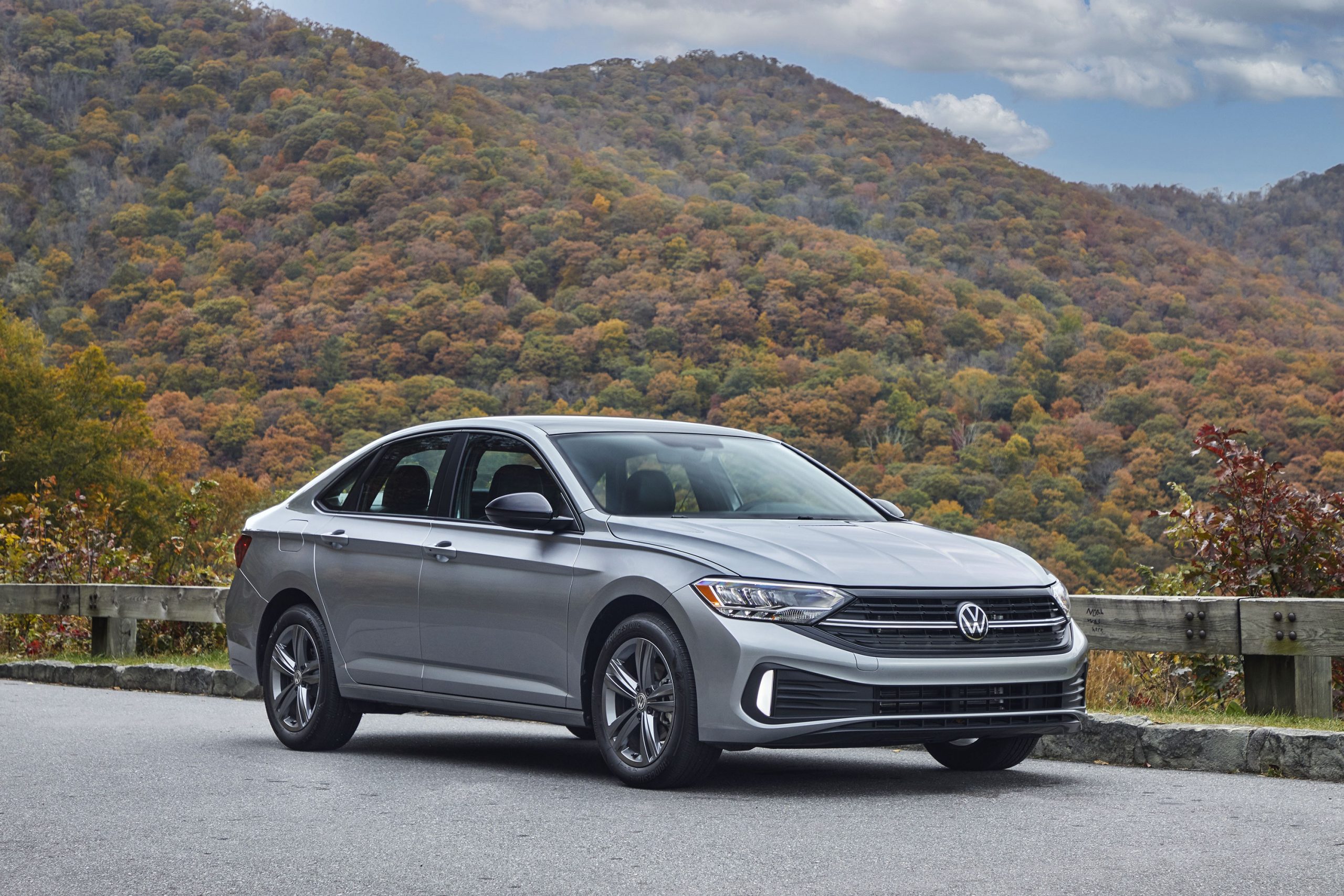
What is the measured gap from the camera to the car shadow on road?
24.9 feet

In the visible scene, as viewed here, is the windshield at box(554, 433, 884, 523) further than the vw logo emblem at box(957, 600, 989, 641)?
Yes

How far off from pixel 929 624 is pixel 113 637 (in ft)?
34.2

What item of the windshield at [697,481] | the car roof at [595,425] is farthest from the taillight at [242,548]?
the windshield at [697,481]

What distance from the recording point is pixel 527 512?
7801 millimetres

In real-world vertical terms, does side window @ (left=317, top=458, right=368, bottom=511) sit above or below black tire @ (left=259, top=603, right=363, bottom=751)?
above

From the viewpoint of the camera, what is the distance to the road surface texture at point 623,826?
220 inches

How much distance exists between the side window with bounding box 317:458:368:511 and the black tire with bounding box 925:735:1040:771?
11.1ft

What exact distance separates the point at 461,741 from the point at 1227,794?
4.35 meters

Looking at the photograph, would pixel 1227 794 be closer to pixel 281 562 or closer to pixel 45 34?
pixel 281 562

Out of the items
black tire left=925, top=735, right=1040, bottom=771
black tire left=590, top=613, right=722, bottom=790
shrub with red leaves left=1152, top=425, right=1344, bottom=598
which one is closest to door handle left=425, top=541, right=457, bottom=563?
black tire left=590, top=613, right=722, bottom=790

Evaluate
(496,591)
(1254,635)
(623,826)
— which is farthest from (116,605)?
(1254,635)

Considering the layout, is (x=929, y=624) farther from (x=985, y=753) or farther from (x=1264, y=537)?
(x=1264, y=537)

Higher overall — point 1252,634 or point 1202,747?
point 1252,634

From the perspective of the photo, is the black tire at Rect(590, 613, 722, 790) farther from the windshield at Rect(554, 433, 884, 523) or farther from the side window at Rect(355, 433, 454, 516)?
the side window at Rect(355, 433, 454, 516)
